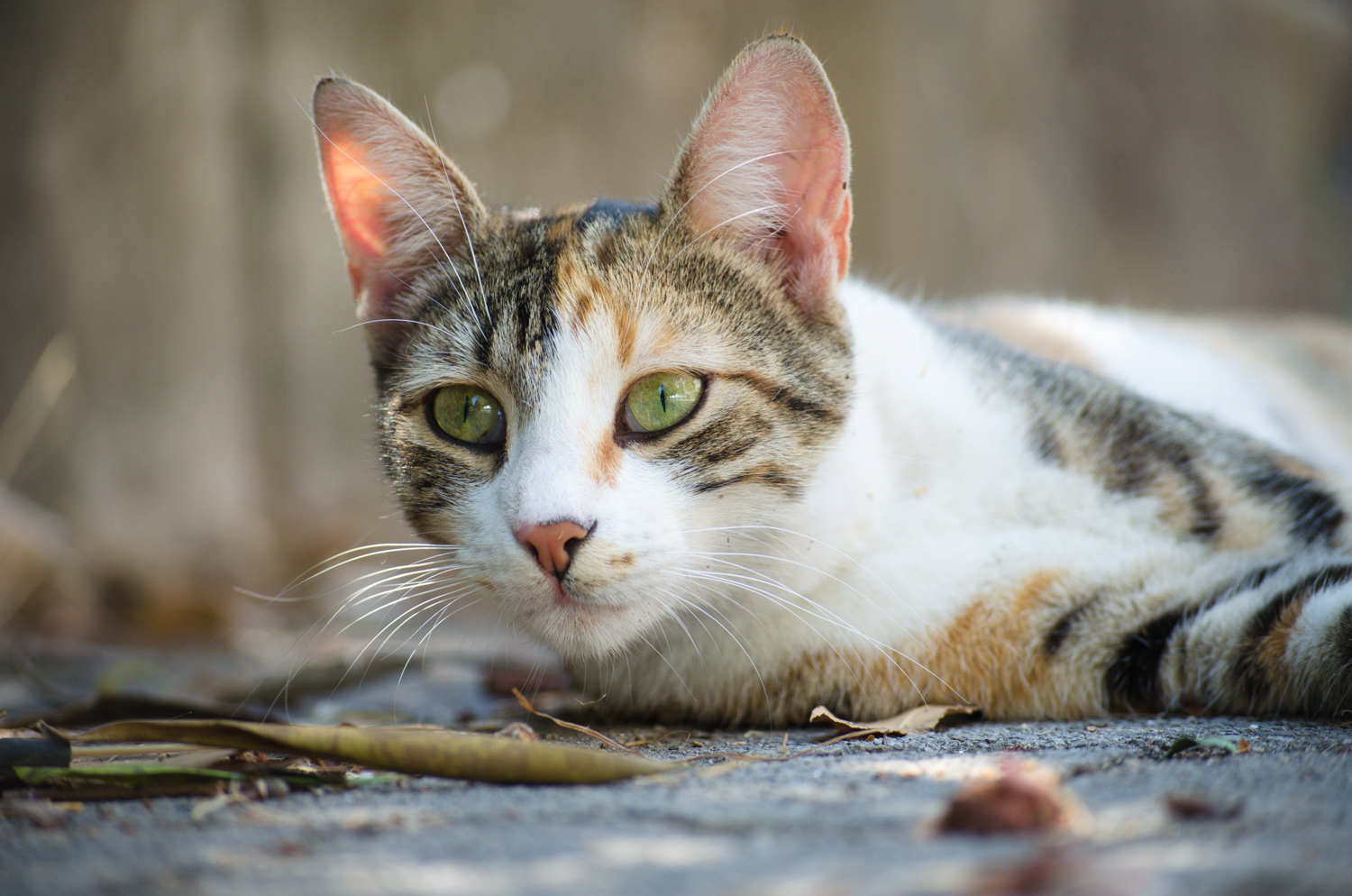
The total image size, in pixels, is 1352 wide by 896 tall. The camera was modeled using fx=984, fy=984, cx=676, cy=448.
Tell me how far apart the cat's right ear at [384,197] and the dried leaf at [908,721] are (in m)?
1.14

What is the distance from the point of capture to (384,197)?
6.69 feet

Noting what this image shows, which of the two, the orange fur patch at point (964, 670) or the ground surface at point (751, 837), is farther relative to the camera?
the orange fur patch at point (964, 670)

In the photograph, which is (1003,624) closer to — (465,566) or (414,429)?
(465,566)

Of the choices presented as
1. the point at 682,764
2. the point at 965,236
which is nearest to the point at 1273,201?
the point at 965,236

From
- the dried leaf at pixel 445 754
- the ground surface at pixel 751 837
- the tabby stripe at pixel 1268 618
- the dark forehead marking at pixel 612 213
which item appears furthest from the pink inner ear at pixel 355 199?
the tabby stripe at pixel 1268 618

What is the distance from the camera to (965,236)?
6.72m

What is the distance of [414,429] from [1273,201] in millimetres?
7863

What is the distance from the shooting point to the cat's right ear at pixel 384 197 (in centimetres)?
195

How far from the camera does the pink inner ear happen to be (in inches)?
78.4

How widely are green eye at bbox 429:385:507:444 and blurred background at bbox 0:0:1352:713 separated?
364 millimetres

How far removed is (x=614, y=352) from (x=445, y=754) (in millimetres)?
742

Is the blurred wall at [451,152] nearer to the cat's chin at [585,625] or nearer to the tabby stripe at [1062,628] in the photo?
the tabby stripe at [1062,628]

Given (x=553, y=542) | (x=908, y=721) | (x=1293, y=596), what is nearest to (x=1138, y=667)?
(x=1293, y=596)

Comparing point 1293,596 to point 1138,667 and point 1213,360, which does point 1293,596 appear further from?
point 1213,360
